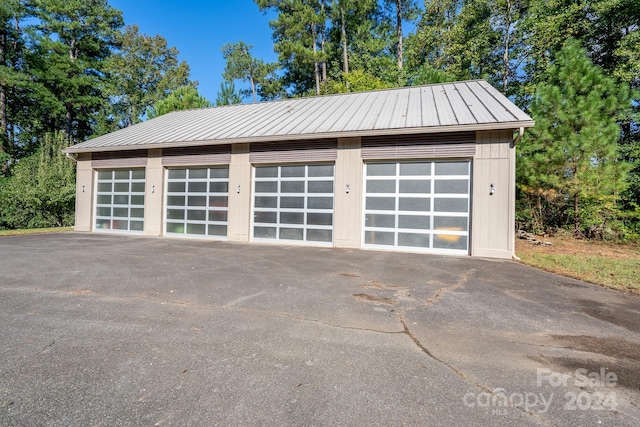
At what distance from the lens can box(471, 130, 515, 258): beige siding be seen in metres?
7.30

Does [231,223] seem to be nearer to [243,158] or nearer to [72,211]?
[243,158]

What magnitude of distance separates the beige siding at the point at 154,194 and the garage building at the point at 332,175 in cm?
4

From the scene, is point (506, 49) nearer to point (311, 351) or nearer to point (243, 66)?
point (311, 351)

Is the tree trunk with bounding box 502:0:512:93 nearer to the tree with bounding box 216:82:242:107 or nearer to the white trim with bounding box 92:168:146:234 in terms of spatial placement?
the tree with bounding box 216:82:242:107

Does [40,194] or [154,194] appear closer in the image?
[154,194]

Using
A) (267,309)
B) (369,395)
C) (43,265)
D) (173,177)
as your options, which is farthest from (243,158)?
(369,395)

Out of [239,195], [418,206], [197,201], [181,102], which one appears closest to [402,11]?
[181,102]

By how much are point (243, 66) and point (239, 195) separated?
2141cm

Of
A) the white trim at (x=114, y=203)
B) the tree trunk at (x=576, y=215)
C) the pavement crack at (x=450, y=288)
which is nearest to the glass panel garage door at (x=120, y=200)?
the white trim at (x=114, y=203)

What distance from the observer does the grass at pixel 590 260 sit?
5.32 m

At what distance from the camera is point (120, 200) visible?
11.3 metres

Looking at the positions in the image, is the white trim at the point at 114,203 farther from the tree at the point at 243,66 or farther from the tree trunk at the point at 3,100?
the tree at the point at 243,66

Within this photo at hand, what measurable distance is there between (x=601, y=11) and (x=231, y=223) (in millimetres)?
19525

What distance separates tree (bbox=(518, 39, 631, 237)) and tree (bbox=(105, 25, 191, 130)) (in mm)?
28264
